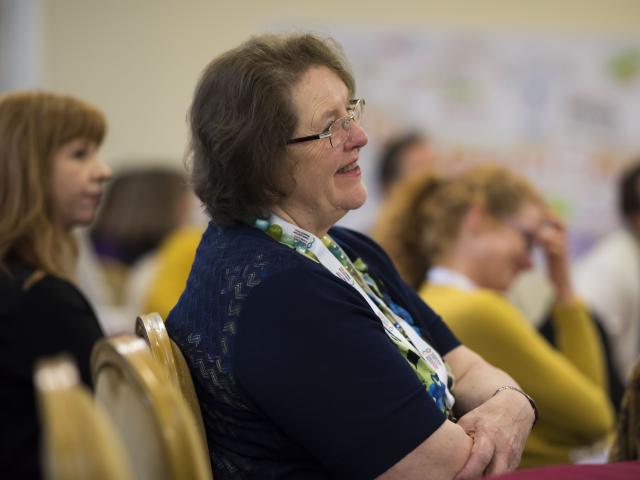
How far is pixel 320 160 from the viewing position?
145 cm

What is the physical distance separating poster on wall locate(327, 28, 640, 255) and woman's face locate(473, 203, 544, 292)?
259 centimetres

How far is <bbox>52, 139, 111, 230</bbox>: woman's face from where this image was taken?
6.85 feet

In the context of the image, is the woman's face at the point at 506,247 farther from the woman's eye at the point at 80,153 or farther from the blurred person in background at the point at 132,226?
the blurred person in background at the point at 132,226

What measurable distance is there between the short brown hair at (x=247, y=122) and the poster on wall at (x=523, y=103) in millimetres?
3678

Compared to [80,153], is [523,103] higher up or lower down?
lower down

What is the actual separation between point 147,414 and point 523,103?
4.57m

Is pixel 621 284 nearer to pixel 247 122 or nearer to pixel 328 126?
pixel 328 126

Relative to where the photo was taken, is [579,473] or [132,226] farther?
[132,226]

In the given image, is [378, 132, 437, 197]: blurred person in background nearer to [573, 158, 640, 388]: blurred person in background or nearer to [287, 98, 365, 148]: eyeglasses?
[573, 158, 640, 388]: blurred person in background

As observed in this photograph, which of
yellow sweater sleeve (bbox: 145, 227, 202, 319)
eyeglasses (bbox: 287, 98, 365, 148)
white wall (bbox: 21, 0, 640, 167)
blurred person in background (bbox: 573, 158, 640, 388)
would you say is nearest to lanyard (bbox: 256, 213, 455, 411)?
eyeglasses (bbox: 287, 98, 365, 148)

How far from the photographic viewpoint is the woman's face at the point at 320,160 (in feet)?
4.72

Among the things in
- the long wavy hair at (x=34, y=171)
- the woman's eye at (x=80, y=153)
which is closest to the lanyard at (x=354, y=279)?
the long wavy hair at (x=34, y=171)

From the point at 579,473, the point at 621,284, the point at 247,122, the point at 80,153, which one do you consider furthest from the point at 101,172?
the point at 621,284

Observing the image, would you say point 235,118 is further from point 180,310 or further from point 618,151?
point 618,151
